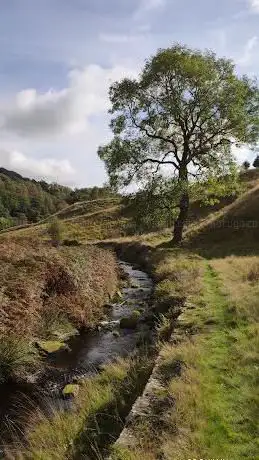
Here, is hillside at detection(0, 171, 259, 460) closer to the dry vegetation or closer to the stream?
the dry vegetation

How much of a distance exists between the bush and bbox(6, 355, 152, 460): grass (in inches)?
109

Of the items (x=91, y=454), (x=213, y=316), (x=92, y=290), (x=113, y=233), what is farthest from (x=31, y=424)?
(x=113, y=233)

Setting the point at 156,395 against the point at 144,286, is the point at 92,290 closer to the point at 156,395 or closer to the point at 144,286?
the point at 144,286

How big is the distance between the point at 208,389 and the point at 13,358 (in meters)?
6.84

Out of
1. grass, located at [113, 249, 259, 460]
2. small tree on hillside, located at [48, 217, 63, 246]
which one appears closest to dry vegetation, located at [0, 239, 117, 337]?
grass, located at [113, 249, 259, 460]

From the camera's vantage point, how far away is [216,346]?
503 inches

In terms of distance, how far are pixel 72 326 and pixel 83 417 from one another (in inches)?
360

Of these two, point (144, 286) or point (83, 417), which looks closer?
point (83, 417)

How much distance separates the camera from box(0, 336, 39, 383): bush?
13375 millimetres

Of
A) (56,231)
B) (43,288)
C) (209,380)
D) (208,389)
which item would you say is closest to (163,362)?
(209,380)

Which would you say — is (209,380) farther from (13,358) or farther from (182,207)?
(182,207)

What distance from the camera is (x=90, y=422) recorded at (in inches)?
366

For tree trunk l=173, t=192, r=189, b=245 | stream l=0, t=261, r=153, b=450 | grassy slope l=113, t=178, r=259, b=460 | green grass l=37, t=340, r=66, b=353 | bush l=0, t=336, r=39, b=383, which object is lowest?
stream l=0, t=261, r=153, b=450

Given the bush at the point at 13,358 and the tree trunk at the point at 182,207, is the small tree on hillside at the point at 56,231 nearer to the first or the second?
the tree trunk at the point at 182,207
